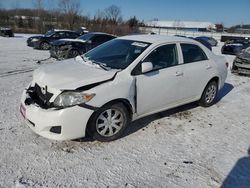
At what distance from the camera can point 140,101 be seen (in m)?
4.04

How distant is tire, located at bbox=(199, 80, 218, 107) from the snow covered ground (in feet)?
1.94

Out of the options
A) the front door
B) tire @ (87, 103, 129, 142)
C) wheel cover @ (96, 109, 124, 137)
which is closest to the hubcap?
the front door

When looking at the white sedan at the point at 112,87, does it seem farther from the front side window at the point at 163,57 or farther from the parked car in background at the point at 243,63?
the parked car in background at the point at 243,63

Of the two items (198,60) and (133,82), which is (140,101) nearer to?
(133,82)

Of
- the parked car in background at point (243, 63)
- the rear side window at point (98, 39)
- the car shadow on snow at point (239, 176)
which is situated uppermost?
the rear side window at point (98, 39)

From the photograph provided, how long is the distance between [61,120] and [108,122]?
754 mm

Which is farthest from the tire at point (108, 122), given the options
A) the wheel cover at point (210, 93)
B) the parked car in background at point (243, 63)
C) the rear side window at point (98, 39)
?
the rear side window at point (98, 39)

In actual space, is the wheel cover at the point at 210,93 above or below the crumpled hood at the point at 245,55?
below

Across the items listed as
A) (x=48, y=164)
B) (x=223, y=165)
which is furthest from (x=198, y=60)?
(x=48, y=164)

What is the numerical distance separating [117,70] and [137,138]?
1.14 metres

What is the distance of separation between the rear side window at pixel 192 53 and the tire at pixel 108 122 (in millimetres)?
1806

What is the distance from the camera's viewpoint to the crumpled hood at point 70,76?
3.50 meters

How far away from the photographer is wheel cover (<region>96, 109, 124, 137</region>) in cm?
371

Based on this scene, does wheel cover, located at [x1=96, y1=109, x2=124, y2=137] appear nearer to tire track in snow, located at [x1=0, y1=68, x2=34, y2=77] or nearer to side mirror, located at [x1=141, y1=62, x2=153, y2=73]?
side mirror, located at [x1=141, y1=62, x2=153, y2=73]
